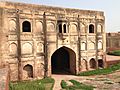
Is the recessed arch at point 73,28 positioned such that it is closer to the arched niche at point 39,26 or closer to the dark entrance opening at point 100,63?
the arched niche at point 39,26

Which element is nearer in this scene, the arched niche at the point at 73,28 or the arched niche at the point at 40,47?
the arched niche at the point at 40,47

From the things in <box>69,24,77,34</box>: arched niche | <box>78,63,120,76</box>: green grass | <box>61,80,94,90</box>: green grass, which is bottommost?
<box>61,80,94,90</box>: green grass

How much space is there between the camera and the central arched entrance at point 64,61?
20.4 metres

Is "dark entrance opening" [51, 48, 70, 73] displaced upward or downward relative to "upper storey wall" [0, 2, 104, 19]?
downward

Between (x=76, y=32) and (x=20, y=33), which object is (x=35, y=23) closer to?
(x=20, y=33)

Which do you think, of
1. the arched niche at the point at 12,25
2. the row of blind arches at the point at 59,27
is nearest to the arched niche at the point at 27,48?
the row of blind arches at the point at 59,27

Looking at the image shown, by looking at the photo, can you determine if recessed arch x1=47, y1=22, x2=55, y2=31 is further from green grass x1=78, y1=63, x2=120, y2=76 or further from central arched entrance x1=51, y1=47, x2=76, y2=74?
green grass x1=78, y1=63, x2=120, y2=76

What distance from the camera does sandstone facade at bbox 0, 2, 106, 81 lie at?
630 inches

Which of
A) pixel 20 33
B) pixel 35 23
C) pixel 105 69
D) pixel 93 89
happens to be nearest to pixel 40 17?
pixel 35 23

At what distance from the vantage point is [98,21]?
21.4 meters

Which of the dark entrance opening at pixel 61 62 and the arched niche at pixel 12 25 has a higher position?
the arched niche at pixel 12 25

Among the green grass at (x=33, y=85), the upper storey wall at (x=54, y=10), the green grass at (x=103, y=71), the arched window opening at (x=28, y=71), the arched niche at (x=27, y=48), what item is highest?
the upper storey wall at (x=54, y=10)

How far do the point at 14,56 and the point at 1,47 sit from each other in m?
1.30

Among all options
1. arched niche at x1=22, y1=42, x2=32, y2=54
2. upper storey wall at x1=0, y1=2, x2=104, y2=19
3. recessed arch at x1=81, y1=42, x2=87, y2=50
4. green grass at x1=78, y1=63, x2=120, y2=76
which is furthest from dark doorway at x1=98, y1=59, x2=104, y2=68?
arched niche at x1=22, y1=42, x2=32, y2=54
